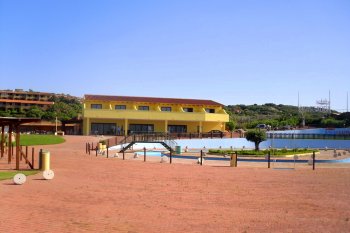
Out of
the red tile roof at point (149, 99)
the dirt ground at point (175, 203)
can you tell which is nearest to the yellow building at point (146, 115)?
the red tile roof at point (149, 99)

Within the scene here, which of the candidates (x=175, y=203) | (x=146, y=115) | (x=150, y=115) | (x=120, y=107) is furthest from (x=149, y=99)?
(x=175, y=203)

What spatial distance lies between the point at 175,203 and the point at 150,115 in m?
50.1

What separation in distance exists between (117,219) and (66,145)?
123 ft

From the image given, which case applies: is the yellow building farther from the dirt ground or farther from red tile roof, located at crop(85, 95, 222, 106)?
the dirt ground

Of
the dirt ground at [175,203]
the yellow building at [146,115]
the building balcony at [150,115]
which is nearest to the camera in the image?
the dirt ground at [175,203]

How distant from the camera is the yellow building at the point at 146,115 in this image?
62.4 metres

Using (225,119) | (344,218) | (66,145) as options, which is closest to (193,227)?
(344,218)

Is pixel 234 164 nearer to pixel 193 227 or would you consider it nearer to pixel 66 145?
pixel 193 227

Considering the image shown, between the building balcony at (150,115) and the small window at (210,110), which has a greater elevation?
the small window at (210,110)

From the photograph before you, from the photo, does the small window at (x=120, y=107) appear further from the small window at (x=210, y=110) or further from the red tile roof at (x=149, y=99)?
the small window at (x=210, y=110)

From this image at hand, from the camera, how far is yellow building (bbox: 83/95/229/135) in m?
62.4

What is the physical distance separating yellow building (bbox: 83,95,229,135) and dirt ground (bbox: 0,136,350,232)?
136 ft

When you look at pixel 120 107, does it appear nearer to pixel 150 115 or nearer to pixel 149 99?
pixel 149 99

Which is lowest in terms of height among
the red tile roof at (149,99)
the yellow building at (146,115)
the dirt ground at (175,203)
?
the dirt ground at (175,203)
